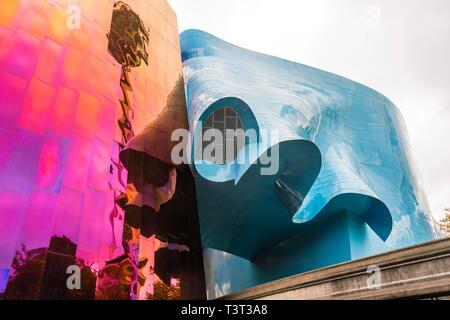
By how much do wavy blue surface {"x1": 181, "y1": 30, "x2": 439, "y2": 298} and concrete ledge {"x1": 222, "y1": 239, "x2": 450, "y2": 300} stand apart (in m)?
5.73

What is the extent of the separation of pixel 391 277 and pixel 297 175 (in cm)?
845

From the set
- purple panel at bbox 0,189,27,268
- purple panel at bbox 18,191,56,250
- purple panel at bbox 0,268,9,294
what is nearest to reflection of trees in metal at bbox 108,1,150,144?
purple panel at bbox 18,191,56,250

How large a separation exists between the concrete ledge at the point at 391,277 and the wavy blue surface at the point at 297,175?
18.8 feet

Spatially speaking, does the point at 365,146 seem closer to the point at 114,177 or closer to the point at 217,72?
the point at 217,72

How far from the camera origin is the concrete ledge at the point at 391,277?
21.1 feet

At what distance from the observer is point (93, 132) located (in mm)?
12047

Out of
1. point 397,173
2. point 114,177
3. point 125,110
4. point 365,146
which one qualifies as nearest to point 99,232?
point 114,177

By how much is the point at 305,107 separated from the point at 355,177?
362 centimetres

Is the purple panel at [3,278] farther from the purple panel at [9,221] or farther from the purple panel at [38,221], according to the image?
the purple panel at [38,221]

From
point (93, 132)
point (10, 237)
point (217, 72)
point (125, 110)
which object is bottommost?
point (10, 237)

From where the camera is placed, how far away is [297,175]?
15.4 metres

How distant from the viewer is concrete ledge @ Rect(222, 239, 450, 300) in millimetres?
6441

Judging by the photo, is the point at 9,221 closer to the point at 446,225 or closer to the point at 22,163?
the point at 22,163
